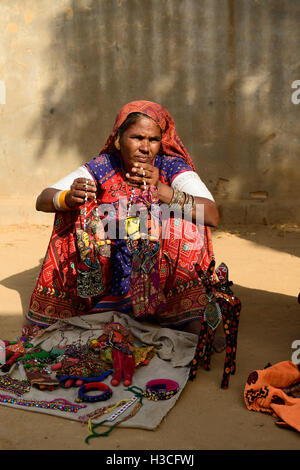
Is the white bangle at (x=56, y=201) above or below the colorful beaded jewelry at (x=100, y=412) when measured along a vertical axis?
above

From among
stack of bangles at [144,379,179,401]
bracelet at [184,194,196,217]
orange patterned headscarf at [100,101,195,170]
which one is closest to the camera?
stack of bangles at [144,379,179,401]

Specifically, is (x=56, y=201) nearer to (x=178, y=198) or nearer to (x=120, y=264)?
(x=120, y=264)

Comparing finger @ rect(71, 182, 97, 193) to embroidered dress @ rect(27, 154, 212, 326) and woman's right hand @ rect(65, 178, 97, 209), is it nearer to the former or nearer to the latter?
woman's right hand @ rect(65, 178, 97, 209)

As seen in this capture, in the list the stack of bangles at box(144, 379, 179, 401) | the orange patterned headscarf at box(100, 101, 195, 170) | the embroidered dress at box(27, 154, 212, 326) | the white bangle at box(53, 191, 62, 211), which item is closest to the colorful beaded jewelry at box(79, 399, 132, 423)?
the stack of bangles at box(144, 379, 179, 401)

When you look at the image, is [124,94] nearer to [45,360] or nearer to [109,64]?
[109,64]

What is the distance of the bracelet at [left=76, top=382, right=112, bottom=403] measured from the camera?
237 centimetres

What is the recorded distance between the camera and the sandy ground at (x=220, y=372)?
206 centimetres

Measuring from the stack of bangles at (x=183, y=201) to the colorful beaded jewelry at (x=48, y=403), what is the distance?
48.7 inches

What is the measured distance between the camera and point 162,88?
6.49 m

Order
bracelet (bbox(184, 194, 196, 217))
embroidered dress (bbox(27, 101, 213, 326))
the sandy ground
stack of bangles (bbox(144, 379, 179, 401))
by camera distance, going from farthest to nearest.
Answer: embroidered dress (bbox(27, 101, 213, 326))
bracelet (bbox(184, 194, 196, 217))
stack of bangles (bbox(144, 379, 179, 401))
the sandy ground

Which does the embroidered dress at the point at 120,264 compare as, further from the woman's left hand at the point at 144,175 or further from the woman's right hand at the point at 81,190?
the woman's left hand at the point at 144,175

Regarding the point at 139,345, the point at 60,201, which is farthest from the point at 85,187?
the point at 139,345

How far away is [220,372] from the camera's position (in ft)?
8.87

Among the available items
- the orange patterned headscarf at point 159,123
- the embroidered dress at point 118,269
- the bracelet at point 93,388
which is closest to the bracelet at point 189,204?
the embroidered dress at point 118,269
